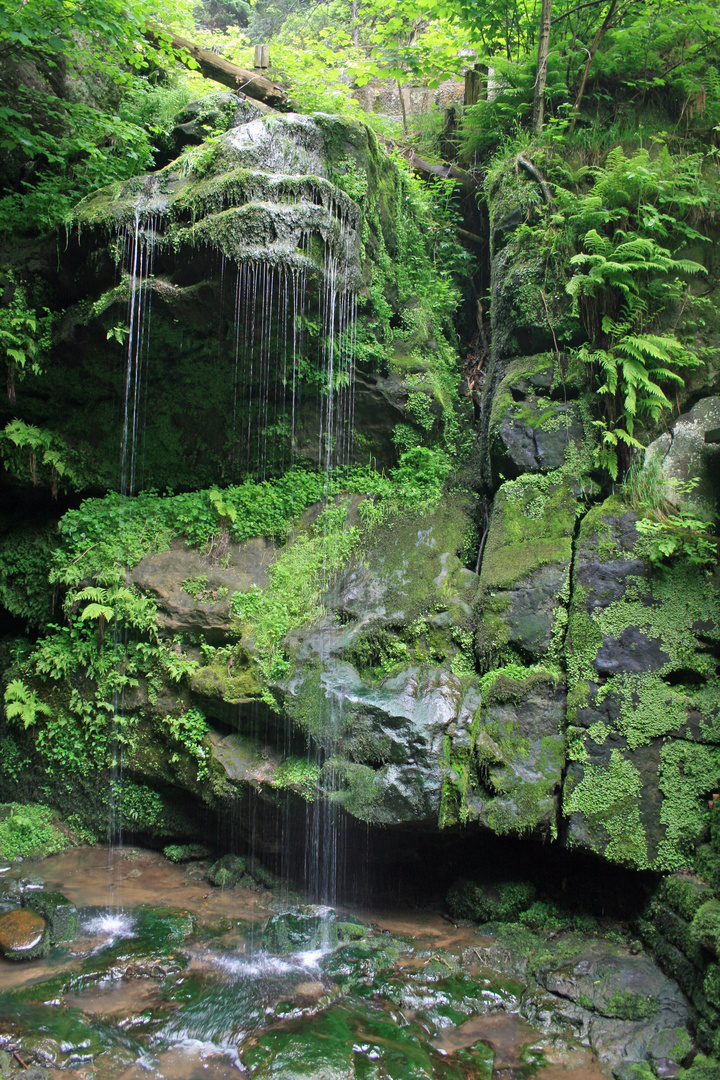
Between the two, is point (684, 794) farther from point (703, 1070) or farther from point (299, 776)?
point (299, 776)

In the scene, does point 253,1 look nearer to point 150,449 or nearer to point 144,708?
point 150,449

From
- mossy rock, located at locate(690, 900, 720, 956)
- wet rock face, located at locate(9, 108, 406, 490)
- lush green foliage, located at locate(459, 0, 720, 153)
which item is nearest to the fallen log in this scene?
lush green foliage, located at locate(459, 0, 720, 153)

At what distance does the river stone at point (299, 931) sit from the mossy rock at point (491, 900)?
4.33 feet

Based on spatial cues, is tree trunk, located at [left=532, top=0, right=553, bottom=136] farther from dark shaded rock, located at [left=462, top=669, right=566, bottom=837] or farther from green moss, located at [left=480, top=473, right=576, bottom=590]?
dark shaded rock, located at [left=462, top=669, right=566, bottom=837]

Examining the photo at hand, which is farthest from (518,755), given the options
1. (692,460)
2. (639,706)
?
(692,460)

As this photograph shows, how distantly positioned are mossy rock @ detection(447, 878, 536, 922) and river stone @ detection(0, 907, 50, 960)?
12.9 feet

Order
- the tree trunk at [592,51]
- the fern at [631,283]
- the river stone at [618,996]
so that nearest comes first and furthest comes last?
the river stone at [618,996] → the fern at [631,283] → the tree trunk at [592,51]

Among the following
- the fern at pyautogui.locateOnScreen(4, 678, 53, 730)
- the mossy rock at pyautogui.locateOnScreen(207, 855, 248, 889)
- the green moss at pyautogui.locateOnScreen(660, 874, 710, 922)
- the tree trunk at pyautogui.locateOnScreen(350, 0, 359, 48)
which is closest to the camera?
the green moss at pyautogui.locateOnScreen(660, 874, 710, 922)

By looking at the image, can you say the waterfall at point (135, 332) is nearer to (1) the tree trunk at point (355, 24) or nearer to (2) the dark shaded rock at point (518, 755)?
(2) the dark shaded rock at point (518, 755)

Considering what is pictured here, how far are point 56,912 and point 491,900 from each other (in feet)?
14.0

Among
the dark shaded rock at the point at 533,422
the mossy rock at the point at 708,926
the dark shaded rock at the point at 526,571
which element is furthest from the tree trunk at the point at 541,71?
the mossy rock at the point at 708,926

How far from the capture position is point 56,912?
5.89m

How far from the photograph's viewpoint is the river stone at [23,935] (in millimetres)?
5359

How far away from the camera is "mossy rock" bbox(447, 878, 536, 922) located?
6.08 m
